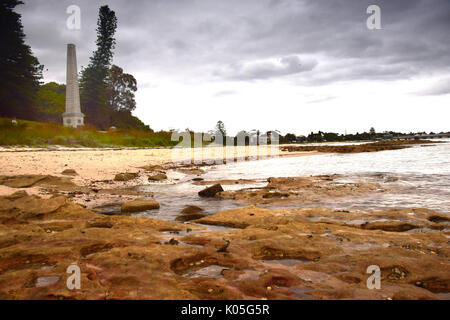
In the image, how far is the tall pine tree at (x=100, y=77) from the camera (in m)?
61.8

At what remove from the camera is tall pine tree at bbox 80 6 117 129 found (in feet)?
203

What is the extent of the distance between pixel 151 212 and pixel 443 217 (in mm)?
6401

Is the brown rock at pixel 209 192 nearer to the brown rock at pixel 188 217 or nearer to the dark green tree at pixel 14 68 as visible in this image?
the brown rock at pixel 188 217

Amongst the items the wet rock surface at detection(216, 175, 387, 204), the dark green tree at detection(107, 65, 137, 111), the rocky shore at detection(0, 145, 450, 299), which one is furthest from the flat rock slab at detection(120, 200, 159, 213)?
the dark green tree at detection(107, 65, 137, 111)

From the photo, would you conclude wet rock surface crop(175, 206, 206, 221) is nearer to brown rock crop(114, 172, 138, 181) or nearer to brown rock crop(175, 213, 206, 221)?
brown rock crop(175, 213, 206, 221)

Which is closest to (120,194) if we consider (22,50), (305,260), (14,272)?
(14,272)

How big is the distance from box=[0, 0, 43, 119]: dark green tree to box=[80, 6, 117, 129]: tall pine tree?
16.0 m

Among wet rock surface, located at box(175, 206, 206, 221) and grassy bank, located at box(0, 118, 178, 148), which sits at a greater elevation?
grassy bank, located at box(0, 118, 178, 148)

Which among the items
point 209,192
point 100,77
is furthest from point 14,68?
point 209,192

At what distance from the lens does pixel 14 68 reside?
43562 mm

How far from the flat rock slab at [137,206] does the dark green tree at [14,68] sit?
46.0 m

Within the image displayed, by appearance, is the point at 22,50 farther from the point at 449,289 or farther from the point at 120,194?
the point at 449,289

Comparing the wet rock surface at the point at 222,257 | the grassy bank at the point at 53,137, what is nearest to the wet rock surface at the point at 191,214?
the wet rock surface at the point at 222,257

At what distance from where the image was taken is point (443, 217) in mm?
5773
